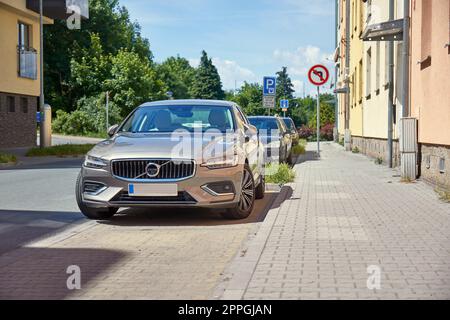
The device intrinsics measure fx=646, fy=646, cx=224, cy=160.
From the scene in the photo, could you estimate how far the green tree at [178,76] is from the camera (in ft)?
326

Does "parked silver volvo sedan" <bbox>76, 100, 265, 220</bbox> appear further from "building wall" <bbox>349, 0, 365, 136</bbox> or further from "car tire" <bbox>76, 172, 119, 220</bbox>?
"building wall" <bbox>349, 0, 365, 136</bbox>

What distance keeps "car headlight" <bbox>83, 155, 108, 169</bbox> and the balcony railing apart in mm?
24231

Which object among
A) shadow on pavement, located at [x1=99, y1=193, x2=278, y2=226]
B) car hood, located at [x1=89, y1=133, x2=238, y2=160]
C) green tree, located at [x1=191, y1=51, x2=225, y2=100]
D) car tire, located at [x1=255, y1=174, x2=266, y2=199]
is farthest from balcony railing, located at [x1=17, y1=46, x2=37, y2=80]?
green tree, located at [x1=191, y1=51, x2=225, y2=100]

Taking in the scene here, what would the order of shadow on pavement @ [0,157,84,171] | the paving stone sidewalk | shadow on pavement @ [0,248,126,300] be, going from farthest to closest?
1. shadow on pavement @ [0,157,84,171]
2. shadow on pavement @ [0,248,126,300]
3. the paving stone sidewalk

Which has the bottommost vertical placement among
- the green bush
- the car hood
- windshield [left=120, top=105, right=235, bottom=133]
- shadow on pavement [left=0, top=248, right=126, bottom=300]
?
shadow on pavement [left=0, top=248, right=126, bottom=300]

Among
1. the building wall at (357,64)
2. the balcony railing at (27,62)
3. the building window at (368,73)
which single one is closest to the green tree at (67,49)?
the balcony railing at (27,62)

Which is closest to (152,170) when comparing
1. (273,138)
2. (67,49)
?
(273,138)

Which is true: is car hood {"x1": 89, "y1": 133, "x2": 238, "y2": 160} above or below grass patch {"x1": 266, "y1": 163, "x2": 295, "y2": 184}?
above

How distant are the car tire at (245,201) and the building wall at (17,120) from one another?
75.1ft

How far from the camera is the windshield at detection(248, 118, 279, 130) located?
19139mm

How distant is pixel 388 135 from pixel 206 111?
7645 mm

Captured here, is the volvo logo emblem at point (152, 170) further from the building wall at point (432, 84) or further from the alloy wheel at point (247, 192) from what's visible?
the building wall at point (432, 84)
